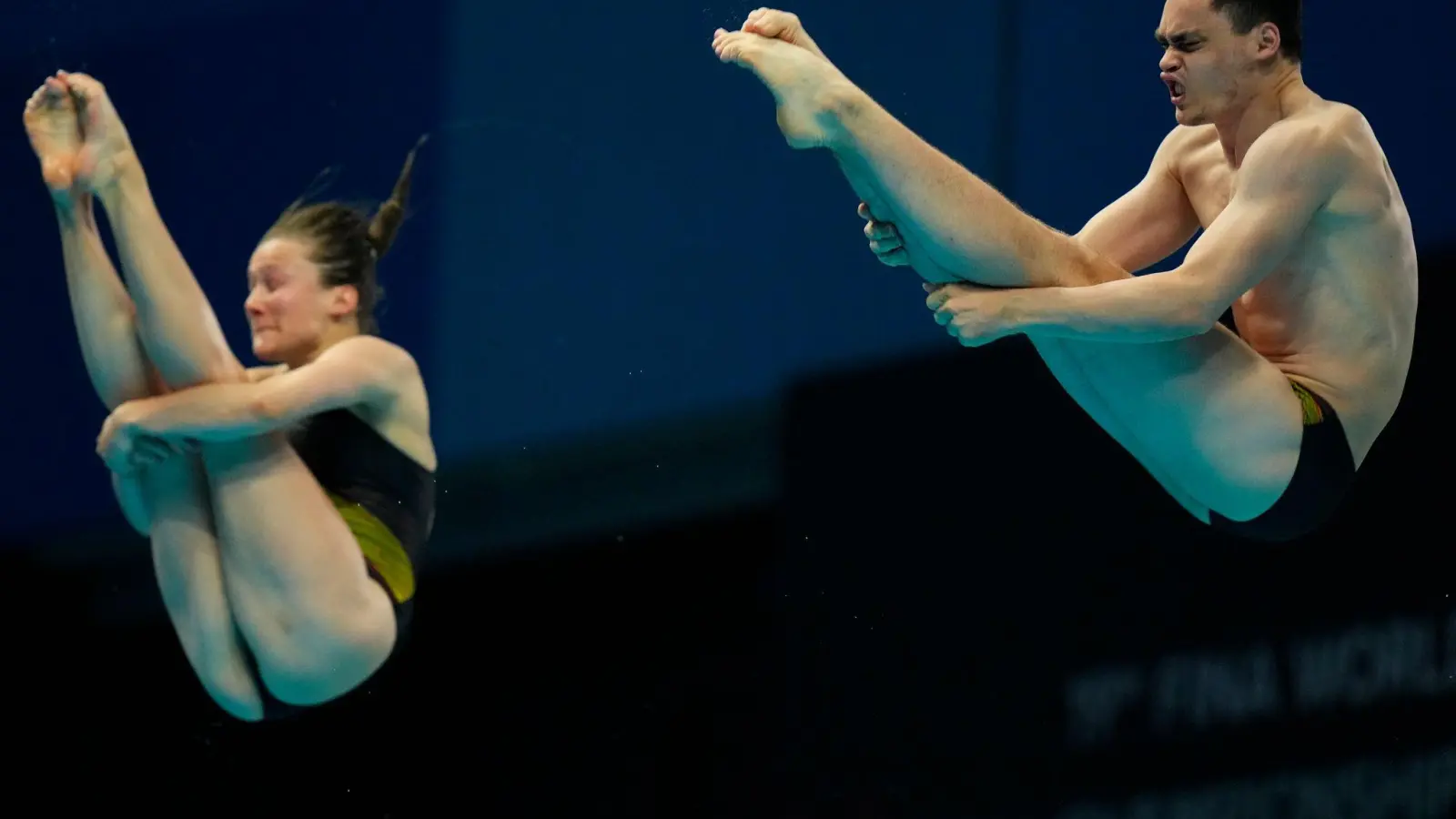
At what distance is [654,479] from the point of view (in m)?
4.48

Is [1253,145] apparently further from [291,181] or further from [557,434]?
[291,181]

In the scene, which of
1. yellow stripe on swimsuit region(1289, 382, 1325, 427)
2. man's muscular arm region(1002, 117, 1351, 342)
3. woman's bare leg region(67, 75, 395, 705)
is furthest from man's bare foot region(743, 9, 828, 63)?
woman's bare leg region(67, 75, 395, 705)

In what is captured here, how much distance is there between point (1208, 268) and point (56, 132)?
82.4 inches

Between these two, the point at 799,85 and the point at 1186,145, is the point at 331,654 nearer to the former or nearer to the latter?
the point at 799,85

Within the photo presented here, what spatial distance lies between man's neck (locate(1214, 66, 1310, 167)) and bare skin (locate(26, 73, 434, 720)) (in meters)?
1.65

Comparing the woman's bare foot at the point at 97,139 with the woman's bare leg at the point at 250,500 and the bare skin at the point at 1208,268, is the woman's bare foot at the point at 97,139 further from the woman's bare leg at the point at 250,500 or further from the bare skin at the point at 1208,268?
the bare skin at the point at 1208,268

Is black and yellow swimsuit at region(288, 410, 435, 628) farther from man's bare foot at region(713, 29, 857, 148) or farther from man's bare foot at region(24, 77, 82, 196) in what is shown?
man's bare foot at region(713, 29, 857, 148)

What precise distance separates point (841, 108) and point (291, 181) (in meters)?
2.52

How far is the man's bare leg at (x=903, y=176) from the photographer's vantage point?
8.80 feet

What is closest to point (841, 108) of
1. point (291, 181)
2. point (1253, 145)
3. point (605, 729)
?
point (1253, 145)

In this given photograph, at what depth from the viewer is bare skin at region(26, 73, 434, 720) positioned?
3555 mm

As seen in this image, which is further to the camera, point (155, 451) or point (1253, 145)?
point (155, 451)

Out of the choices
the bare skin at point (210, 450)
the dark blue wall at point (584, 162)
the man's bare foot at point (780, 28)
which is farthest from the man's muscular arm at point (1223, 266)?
the bare skin at point (210, 450)

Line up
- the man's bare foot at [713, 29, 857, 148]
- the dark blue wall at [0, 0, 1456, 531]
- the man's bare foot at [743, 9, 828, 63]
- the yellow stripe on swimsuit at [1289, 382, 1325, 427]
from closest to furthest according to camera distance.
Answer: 1. the man's bare foot at [713, 29, 857, 148]
2. the man's bare foot at [743, 9, 828, 63]
3. the yellow stripe on swimsuit at [1289, 382, 1325, 427]
4. the dark blue wall at [0, 0, 1456, 531]
